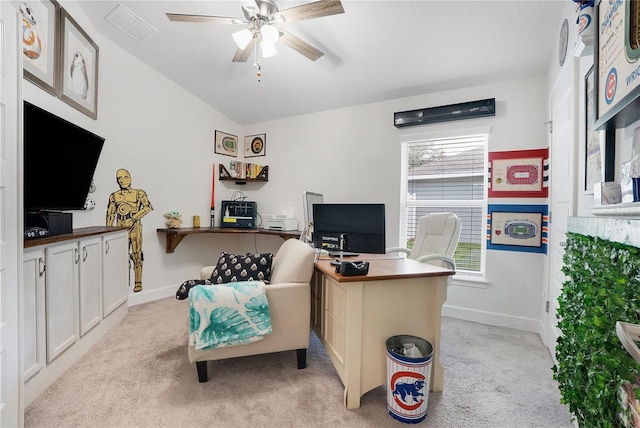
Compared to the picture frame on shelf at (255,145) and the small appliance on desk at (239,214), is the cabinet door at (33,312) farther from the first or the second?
the picture frame on shelf at (255,145)

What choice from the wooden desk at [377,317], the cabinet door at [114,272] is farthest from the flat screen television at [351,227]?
the cabinet door at [114,272]

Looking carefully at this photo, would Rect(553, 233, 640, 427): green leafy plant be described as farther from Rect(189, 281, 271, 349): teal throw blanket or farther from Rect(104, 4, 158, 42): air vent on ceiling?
Rect(104, 4, 158, 42): air vent on ceiling

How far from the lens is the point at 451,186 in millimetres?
3176

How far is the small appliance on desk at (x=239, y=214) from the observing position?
13.1 ft

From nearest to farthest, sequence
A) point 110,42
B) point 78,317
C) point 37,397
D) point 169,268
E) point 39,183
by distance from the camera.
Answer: point 37,397
point 39,183
point 78,317
point 110,42
point 169,268

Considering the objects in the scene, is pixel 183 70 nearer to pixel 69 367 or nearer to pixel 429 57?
pixel 429 57

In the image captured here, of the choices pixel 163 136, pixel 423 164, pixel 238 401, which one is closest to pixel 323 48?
pixel 423 164

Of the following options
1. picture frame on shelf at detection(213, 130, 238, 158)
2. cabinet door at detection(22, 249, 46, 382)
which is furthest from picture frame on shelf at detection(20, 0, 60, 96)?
picture frame on shelf at detection(213, 130, 238, 158)

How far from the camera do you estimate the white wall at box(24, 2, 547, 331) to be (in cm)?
275

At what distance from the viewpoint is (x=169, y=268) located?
3625 mm

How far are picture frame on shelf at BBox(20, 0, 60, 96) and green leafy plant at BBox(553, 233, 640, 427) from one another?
3268 mm

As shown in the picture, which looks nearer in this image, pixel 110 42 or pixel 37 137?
pixel 37 137

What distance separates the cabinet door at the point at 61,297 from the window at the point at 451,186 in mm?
3027

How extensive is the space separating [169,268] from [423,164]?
11.0 feet
